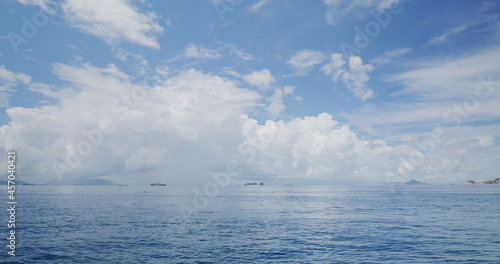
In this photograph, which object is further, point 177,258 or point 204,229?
point 204,229

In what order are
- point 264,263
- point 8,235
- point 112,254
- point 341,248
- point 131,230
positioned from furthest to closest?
point 131,230 < point 8,235 < point 341,248 < point 112,254 < point 264,263

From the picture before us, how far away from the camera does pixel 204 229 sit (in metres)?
58.1

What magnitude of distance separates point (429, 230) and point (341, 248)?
2703 centimetres

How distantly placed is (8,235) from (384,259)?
204 ft

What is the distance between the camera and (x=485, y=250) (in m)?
41.1

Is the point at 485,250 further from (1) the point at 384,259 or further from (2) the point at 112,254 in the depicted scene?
(2) the point at 112,254

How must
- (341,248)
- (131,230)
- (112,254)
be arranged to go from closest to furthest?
1. (112,254)
2. (341,248)
3. (131,230)

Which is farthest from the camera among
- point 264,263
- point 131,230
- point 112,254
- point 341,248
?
point 131,230

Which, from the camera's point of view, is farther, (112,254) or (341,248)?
(341,248)

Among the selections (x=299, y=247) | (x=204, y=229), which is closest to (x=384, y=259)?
(x=299, y=247)

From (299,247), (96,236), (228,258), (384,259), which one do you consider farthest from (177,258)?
(384,259)

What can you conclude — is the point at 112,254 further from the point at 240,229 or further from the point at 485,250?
the point at 485,250

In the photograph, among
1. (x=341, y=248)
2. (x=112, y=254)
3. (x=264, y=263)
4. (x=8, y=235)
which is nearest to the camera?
(x=264, y=263)

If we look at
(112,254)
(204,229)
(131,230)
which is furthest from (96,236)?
(204,229)
